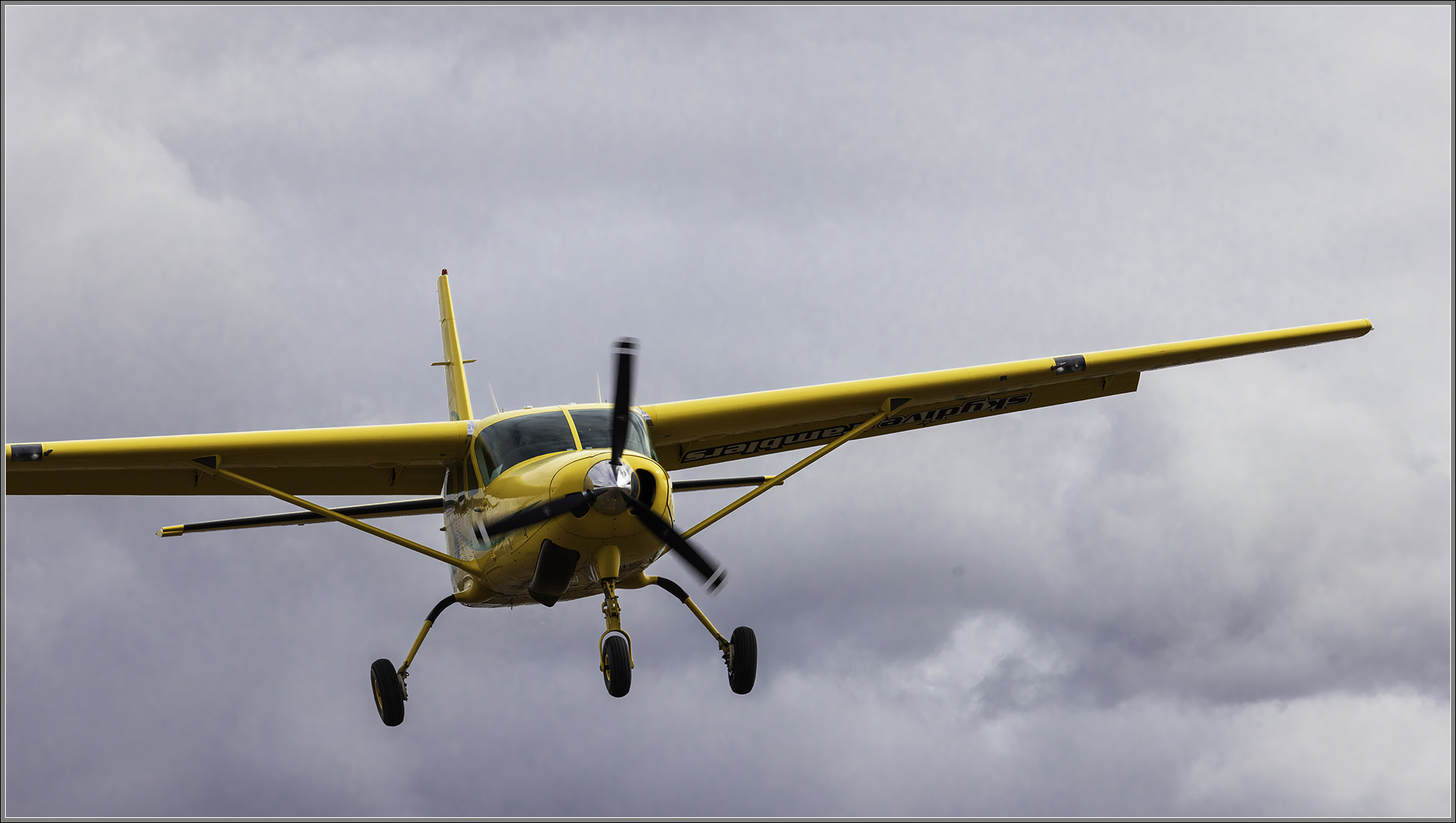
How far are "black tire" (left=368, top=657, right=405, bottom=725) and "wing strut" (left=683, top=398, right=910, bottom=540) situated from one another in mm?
5124

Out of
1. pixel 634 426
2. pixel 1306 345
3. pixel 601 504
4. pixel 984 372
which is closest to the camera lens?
pixel 601 504

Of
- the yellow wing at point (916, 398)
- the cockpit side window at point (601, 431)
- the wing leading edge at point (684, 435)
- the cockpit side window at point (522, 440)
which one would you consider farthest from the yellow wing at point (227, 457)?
the yellow wing at point (916, 398)

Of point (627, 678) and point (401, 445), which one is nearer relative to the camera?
point (627, 678)

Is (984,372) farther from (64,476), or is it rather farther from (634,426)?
(64,476)

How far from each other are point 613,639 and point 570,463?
205 cm

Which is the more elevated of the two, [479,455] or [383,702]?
[479,455]

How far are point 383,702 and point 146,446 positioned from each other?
4.62 metres

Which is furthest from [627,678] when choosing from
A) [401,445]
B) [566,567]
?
[401,445]

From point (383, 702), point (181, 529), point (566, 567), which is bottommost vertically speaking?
point (383, 702)

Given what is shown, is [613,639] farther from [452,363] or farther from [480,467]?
[452,363]

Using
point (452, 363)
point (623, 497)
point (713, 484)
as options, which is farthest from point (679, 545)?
point (452, 363)

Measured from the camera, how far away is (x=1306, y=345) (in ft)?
67.8

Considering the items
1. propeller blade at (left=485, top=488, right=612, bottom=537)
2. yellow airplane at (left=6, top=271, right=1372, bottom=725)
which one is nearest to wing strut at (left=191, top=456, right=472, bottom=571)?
yellow airplane at (left=6, top=271, right=1372, bottom=725)

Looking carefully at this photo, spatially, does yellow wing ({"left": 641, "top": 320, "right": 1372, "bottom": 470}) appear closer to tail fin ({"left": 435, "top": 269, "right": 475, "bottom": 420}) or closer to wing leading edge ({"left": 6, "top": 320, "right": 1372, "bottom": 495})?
wing leading edge ({"left": 6, "top": 320, "right": 1372, "bottom": 495})
